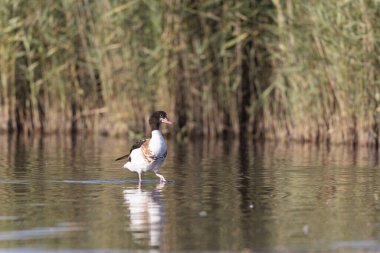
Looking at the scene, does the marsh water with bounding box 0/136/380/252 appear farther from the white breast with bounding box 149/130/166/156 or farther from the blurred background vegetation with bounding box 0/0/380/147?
the blurred background vegetation with bounding box 0/0/380/147

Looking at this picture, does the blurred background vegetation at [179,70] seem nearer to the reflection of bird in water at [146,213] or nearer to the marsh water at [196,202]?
the marsh water at [196,202]

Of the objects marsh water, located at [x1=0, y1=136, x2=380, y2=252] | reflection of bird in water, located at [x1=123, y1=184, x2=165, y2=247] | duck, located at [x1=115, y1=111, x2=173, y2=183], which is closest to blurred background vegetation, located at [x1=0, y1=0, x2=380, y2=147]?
marsh water, located at [x1=0, y1=136, x2=380, y2=252]

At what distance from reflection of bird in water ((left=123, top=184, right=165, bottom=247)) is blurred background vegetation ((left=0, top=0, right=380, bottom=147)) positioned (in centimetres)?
691

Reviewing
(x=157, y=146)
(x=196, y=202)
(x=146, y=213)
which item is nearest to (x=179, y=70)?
(x=157, y=146)

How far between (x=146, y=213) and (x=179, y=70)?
436 inches

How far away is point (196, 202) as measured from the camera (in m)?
10.7

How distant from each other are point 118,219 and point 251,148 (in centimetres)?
982

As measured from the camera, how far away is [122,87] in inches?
824

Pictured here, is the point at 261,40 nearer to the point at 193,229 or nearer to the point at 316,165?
the point at 316,165

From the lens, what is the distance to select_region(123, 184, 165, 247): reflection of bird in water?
8.40 metres

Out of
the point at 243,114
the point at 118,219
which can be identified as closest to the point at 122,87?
the point at 243,114

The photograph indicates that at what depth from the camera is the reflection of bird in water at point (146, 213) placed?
840 centimetres

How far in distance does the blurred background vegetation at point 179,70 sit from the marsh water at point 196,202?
5.46 ft

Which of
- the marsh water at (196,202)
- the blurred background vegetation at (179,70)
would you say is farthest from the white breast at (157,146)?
the blurred background vegetation at (179,70)
